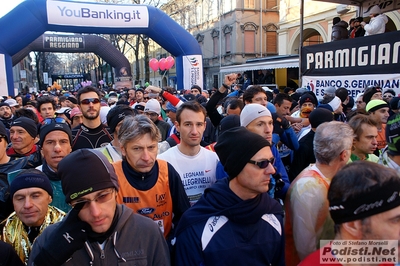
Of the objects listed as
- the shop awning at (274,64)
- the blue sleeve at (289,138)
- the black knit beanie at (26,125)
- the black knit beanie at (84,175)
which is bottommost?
the blue sleeve at (289,138)

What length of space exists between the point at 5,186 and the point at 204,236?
74.1 inches

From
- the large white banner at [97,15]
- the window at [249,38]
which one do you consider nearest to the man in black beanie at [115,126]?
the large white banner at [97,15]

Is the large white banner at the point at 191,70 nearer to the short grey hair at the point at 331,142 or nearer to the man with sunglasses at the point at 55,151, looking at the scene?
the man with sunglasses at the point at 55,151

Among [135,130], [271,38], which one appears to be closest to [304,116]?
[135,130]

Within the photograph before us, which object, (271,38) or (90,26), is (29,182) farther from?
(271,38)

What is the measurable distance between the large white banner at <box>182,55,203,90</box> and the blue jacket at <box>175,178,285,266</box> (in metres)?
12.4

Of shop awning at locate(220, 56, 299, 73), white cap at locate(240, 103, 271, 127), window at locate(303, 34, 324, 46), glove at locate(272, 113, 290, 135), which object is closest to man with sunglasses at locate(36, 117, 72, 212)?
white cap at locate(240, 103, 271, 127)

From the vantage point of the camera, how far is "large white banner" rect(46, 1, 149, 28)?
11495mm

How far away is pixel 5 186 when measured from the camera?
2564 mm

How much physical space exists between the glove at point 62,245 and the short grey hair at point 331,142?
166cm

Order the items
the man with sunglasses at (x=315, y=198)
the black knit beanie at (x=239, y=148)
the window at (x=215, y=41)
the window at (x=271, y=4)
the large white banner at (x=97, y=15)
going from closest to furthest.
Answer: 1. the black knit beanie at (x=239, y=148)
2. the man with sunglasses at (x=315, y=198)
3. the large white banner at (x=97, y=15)
4. the window at (x=271, y=4)
5. the window at (x=215, y=41)

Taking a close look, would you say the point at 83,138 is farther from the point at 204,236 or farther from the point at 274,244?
the point at 274,244

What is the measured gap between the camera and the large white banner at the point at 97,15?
11495mm

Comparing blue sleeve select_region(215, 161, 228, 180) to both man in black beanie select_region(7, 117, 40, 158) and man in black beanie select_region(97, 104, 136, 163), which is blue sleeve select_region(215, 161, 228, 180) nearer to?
man in black beanie select_region(97, 104, 136, 163)
